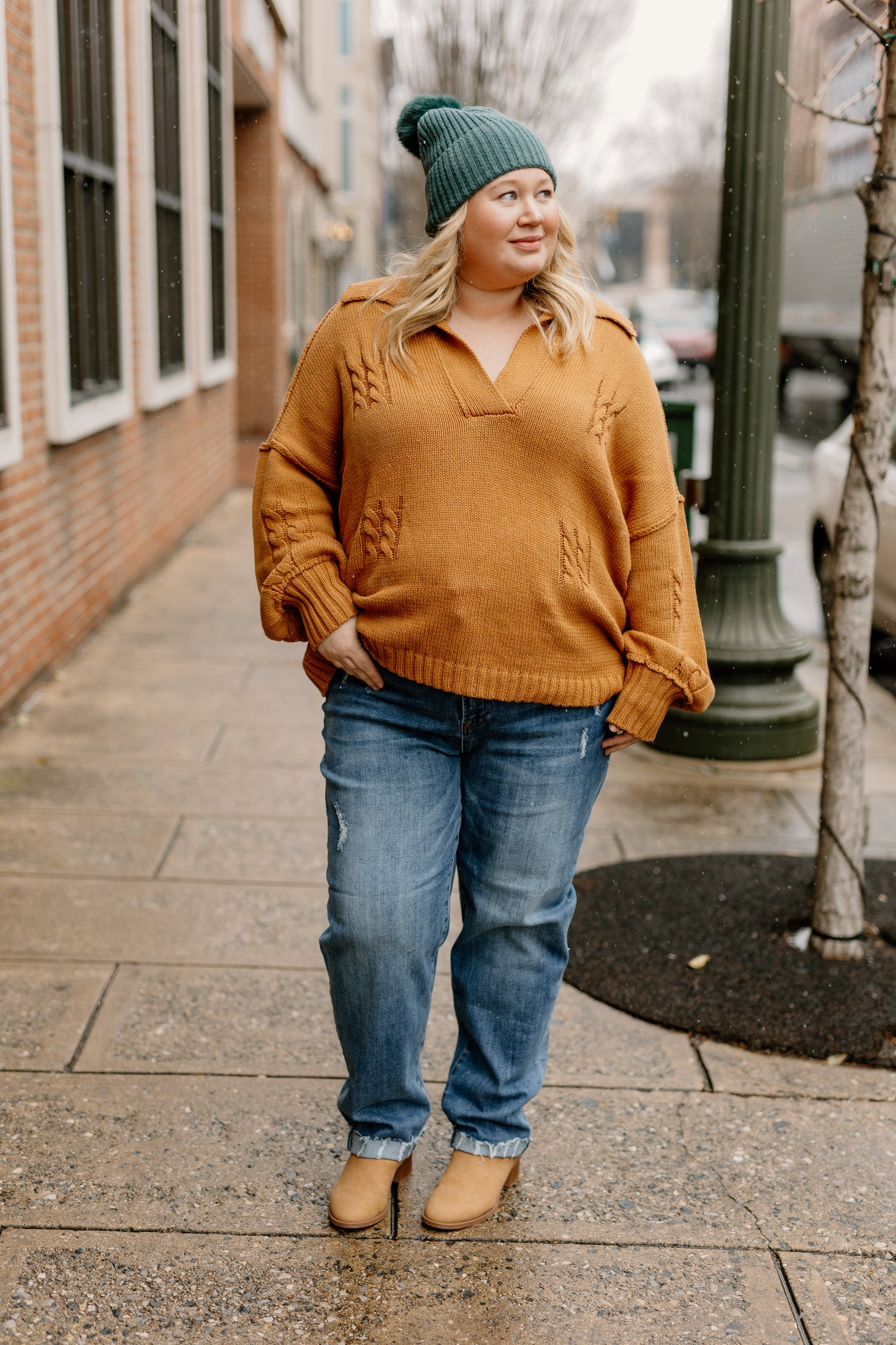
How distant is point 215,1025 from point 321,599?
4.70 ft

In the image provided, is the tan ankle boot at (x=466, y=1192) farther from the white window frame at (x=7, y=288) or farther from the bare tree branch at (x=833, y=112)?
the white window frame at (x=7, y=288)

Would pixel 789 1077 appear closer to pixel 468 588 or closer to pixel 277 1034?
pixel 277 1034

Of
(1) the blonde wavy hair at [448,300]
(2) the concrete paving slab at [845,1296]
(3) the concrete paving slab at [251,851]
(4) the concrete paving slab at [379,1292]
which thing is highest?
(1) the blonde wavy hair at [448,300]

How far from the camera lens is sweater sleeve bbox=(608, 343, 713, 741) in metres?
2.56

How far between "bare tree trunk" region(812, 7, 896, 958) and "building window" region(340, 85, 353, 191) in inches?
1764

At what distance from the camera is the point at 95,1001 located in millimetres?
3648

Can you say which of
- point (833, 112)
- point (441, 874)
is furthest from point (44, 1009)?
point (833, 112)

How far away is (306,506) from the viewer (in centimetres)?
263

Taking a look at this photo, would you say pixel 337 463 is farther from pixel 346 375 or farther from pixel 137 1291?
pixel 137 1291

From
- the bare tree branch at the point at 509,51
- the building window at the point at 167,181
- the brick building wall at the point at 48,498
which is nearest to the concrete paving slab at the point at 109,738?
the brick building wall at the point at 48,498

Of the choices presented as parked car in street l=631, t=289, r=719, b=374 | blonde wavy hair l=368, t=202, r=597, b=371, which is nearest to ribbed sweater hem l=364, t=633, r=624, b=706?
blonde wavy hair l=368, t=202, r=597, b=371

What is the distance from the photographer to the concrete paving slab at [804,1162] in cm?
280

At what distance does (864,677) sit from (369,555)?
1900 millimetres

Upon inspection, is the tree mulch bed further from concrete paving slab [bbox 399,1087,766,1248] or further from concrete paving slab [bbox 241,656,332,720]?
concrete paving slab [bbox 241,656,332,720]
